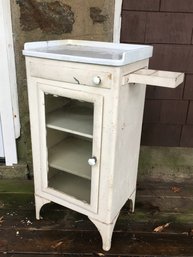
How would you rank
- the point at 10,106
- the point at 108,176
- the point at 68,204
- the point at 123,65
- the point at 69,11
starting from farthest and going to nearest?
the point at 10,106
the point at 69,11
the point at 68,204
the point at 108,176
the point at 123,65

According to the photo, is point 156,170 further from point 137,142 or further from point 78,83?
point 78,83

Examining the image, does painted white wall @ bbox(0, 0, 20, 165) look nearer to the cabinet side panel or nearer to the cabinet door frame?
the cabinet door frame

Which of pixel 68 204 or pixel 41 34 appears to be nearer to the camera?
pixel 68 204

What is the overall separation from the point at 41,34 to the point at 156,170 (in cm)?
127

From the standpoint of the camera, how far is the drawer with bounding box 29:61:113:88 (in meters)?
1.22

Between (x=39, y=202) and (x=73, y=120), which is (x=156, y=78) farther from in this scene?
(x=39, y=202)

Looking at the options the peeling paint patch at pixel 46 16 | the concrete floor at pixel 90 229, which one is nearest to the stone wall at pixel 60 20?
the peeling paint patch at pixel 46 16

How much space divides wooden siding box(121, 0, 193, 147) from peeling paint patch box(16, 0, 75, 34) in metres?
0.35

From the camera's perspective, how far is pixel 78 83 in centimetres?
129

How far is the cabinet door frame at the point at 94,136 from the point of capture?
1296 millimetres

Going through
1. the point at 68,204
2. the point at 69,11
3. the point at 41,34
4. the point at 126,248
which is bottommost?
the point at 126,248

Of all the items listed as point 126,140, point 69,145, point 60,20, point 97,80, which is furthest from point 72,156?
point 60,20

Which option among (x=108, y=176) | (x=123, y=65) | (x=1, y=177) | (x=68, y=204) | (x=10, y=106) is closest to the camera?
(x=123, y=65)

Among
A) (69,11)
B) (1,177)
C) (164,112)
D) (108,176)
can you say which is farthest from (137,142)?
(1,177)
